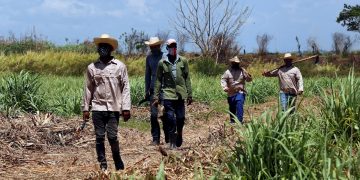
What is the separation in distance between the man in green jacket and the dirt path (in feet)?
1.46

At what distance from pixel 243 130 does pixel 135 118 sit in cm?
860

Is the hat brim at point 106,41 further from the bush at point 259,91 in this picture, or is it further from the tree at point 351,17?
the tree at point 351,17

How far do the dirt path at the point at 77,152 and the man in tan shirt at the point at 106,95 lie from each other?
40 cm

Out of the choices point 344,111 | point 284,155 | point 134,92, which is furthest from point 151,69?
point 134,92

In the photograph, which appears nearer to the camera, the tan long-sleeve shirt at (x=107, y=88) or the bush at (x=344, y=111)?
the bush at (x=344, y=111)

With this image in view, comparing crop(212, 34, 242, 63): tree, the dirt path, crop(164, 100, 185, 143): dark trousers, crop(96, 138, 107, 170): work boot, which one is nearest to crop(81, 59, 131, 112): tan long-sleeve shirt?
crop(96, 138, 107, 170): work boot

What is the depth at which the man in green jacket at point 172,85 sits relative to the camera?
8.73 metres

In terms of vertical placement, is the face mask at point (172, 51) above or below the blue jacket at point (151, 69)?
above

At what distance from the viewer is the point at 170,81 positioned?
8.77m

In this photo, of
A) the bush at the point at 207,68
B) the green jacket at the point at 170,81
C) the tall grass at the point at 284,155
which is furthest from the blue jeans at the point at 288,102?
the bush at the point at 207,68

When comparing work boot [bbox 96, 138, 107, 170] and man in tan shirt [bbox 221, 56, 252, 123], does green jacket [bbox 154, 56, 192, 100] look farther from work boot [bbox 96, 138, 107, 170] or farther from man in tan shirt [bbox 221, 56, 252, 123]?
man in tan shirt [bbox 221, 56, 252, 123]

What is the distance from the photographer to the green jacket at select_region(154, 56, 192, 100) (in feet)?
28.7

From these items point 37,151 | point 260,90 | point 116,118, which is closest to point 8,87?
point 37,151

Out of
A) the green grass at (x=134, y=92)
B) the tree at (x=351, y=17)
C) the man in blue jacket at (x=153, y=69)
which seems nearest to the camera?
the man in blue jacket at (x=153, y=69)
